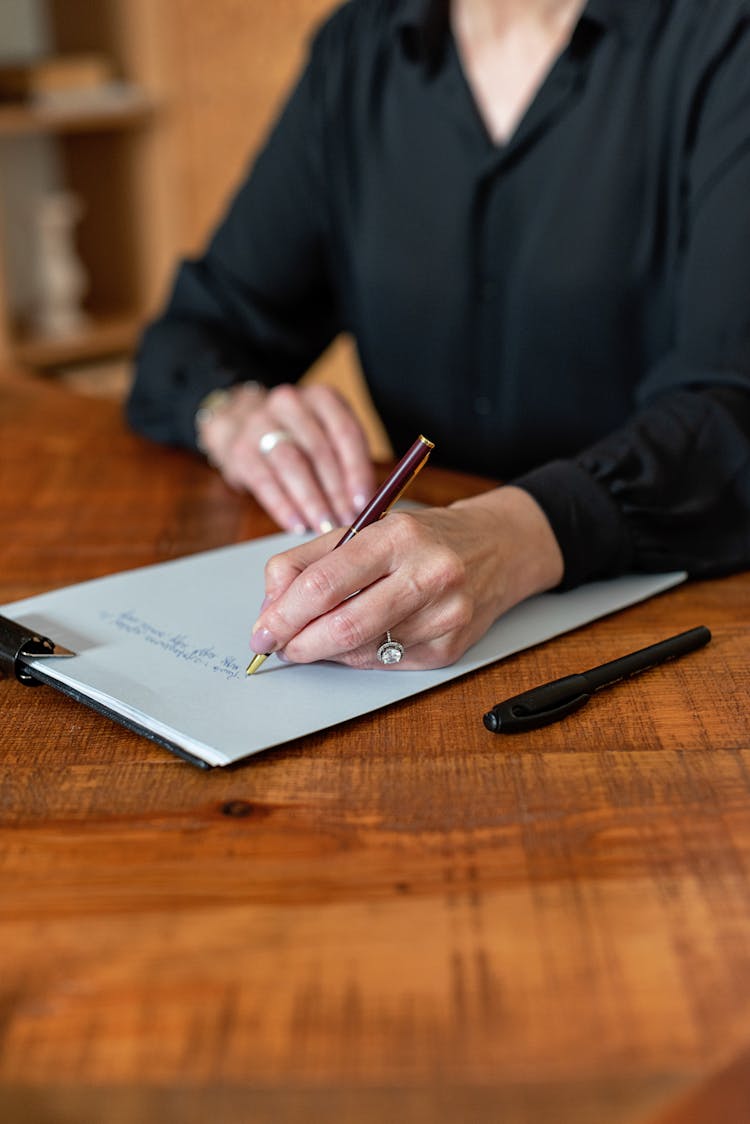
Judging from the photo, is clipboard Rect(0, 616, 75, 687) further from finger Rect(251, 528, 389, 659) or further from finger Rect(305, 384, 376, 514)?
A: finger Rect(305, 384, 376, 514)

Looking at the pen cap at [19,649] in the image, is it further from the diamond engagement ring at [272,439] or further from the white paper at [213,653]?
the diamond engagement ring at [272,439]

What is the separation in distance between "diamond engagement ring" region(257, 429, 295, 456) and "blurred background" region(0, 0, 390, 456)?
1.77 m

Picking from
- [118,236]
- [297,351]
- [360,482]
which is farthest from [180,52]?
[360,482]

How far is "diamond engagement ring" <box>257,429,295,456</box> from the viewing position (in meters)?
1.05

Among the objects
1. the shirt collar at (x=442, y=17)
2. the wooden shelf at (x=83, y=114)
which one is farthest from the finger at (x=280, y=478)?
the wooden shelf at (x=83, y=114)

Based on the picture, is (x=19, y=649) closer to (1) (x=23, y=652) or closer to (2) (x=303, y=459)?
(1) (x=23, y=652)

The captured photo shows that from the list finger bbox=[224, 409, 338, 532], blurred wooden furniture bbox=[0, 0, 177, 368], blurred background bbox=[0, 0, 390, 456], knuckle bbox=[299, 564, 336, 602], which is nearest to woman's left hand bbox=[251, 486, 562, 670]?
knuckle bbox=[299, 564, 336, 602]

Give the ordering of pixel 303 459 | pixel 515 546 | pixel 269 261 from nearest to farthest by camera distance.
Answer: pixel 515 546 < pixel 303 459 < pixel 269 261

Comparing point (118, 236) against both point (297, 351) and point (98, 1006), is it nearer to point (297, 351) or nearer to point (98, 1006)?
point (297, 351)

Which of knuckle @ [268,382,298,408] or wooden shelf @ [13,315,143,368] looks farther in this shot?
wooden shelf @ [13,315,143,368]

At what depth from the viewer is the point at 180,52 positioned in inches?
118

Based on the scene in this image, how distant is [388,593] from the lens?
71 centimetres

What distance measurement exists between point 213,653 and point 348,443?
349mm

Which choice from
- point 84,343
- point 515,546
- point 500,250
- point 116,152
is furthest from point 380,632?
point 116,152
